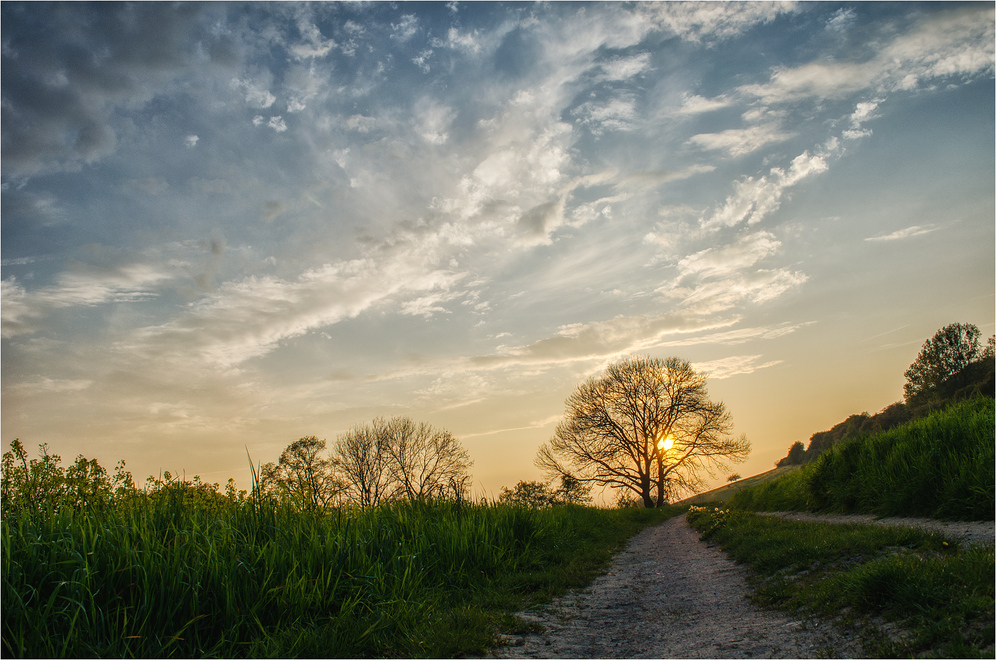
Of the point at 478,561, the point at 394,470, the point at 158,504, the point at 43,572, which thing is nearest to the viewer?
the point at 43,572

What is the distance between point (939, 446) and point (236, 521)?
1229 centimetres

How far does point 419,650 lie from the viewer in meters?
4.19

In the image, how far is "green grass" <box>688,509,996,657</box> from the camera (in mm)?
3531

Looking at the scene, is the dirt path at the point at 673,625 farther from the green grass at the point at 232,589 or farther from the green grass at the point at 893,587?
the green grass at the point at 232,589

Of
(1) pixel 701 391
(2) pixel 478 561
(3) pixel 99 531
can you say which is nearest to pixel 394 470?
(1) pixel 701 391

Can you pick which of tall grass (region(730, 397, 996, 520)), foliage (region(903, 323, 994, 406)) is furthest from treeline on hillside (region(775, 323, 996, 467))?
tall grass (region(730, 397, 996, 520))

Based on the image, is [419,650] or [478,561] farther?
[478,561]

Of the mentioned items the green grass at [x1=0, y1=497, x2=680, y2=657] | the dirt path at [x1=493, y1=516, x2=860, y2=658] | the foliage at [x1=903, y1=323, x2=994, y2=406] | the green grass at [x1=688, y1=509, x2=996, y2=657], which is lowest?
the dirt path at [x1=493, y1=516, x2=860, y2=658]

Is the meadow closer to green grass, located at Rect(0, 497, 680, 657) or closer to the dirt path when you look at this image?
green grass, located at Rect(0, 497, 680, 657)

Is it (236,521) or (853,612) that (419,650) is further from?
(853,612)

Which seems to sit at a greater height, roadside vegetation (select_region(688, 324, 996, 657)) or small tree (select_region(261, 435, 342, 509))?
small tree (select_region(261, 435, 342, 509))

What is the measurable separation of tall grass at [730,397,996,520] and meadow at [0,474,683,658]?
6590 millimetres

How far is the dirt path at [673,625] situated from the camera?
4301 millimetres

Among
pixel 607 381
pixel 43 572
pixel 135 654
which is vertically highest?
pixel 607 381
